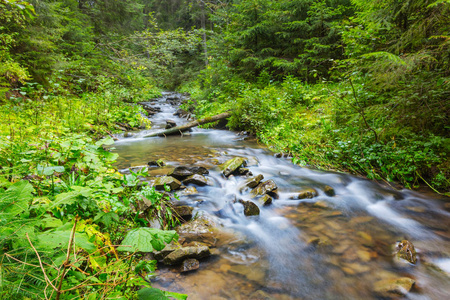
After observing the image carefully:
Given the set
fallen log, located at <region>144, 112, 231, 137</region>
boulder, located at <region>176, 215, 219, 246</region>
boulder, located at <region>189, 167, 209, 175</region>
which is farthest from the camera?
fallen log, located at <region>144, 112, 231, 137</region>

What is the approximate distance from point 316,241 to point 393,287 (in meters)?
0.92

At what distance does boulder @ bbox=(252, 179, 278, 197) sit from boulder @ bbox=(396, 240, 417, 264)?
2.00m

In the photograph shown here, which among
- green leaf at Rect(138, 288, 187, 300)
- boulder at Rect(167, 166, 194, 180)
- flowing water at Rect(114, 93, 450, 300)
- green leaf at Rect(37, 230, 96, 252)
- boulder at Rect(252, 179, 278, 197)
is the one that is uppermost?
green leaf at Rect(37, 230, 96, 252)

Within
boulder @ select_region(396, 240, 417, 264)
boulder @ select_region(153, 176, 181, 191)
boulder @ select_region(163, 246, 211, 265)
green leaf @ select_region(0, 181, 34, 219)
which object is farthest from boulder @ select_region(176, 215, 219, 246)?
boulder @ select_region(396, 240, 417, 264)

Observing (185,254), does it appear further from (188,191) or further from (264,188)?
(264,188)

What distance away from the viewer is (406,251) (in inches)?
104

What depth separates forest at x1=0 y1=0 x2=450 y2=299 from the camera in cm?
134

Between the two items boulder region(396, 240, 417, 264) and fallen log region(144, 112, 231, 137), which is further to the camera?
fallen log region(144, 112, 231, 137)

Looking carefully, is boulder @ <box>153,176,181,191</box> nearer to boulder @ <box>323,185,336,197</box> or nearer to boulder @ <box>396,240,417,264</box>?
boulder @ <box>323,185,336,197</box>

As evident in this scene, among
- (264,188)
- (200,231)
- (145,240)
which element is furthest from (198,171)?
(145,240)

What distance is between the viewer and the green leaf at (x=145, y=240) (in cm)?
122

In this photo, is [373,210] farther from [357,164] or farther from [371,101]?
[371,101]

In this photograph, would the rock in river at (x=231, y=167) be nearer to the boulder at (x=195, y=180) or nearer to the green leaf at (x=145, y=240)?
the boulder at (x=195, y=180)

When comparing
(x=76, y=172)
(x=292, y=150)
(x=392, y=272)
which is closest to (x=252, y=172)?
(x=292, y=150)
